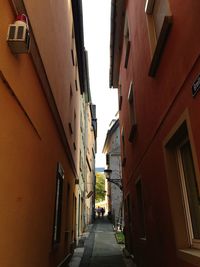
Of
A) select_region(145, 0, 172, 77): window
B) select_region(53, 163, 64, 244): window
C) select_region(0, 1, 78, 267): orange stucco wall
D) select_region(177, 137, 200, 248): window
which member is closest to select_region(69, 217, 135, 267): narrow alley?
select_region(53, 163, 64, 244): window

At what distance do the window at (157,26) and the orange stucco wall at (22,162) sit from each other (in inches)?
79.0

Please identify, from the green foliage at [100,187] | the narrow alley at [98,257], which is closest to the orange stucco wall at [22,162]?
the narrow alley at [98,257]

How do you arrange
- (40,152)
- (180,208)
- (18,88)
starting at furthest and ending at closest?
(40,152), (180,208), (18,88)

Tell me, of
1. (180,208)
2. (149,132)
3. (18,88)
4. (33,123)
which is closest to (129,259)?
(149,132)

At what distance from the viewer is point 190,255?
3.29 meters

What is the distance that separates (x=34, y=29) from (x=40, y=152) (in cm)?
195

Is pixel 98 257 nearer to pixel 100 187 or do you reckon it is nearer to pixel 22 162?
pixel 22 162

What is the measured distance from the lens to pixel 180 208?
157 inches

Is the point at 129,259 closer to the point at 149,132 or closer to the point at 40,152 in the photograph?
the point at 149,132

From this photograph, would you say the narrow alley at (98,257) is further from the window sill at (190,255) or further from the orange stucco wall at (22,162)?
the window sill at (190,255)

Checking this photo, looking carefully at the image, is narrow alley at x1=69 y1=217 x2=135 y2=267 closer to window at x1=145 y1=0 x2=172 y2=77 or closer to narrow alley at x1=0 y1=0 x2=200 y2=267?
narrow alley at x1=0 y1=0 x2=200 y2=267

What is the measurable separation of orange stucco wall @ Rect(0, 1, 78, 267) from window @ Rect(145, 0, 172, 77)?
2006 millimetres

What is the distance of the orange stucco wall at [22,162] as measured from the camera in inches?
112

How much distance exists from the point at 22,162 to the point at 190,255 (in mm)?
2368
